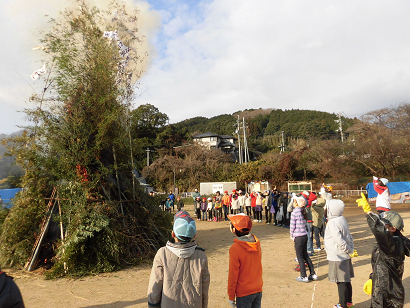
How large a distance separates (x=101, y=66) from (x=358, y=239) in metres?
10.2

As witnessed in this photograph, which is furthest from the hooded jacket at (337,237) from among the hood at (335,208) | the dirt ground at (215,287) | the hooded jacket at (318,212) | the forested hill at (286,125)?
the forested hill at (286,125)

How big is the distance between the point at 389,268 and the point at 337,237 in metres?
0.84

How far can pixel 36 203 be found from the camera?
6.73 m

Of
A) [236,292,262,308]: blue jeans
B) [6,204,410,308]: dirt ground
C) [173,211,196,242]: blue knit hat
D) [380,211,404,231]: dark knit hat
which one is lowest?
[6,204,410,308]: dirt ground

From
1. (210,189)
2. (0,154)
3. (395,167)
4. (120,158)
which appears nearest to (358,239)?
(120,158)

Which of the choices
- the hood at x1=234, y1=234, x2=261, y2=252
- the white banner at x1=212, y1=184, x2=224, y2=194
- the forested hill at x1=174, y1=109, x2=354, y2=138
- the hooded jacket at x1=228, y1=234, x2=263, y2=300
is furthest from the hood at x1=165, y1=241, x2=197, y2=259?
the forested hill at x1=174, y1=109, x2=354, y2=138

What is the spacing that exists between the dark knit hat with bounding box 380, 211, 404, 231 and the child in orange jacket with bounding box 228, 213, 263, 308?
5.35ft

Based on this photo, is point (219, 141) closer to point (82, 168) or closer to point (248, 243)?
point (82, 168)

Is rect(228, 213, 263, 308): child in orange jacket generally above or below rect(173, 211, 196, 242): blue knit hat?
below

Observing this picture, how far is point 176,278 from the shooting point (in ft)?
7.31

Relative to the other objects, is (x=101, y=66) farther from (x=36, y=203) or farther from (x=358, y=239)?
(x=358, y=239)

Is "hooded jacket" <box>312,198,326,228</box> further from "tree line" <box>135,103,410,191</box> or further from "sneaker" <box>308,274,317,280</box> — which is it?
"tree line" <box>135,103,410,191</box>

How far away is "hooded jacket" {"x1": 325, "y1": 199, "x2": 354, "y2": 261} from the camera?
3.81 metres

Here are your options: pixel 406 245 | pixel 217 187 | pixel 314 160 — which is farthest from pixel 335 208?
pixel 314 160
